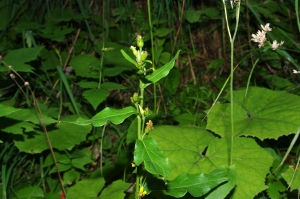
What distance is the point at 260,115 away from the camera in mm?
2109

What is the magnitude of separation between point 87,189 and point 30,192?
43cm

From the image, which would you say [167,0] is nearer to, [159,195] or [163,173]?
[159,195]

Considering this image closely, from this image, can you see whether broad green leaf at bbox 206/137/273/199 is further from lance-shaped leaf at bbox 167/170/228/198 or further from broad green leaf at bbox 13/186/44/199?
broad green leaf at bbox 13/186/44/199

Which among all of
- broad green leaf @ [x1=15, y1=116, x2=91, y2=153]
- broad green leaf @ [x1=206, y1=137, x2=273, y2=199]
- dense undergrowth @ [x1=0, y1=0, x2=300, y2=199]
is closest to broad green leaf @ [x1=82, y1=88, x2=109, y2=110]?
dense undergrowth @ [x1=0, y1=0, x2=300, y2=199]

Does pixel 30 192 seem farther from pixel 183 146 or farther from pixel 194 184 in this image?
pixel 194 184

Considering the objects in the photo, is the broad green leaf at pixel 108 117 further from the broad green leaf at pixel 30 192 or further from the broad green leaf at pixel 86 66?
the broad green leaf at pixel 86 66

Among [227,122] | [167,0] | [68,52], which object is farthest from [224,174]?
[68,52]

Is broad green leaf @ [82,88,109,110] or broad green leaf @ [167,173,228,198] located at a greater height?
broad green leaf @ [82,88,109,110]

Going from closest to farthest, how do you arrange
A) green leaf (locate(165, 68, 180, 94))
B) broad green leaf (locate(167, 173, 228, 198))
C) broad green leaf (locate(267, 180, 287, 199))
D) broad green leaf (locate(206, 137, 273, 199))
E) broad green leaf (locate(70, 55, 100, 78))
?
1. broad green leaf (locate(167, 173, 228, 198))
2. broad green leaf (locate(206, 137, 273, 199))
3. broad green leaf (locate(267, 180, 287, 199))
4. broad green leaf (locate(70, 55, 100, 78))
5. green leaf (locate(165, 68, 180, 94))

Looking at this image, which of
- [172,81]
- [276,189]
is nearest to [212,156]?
[276,189]

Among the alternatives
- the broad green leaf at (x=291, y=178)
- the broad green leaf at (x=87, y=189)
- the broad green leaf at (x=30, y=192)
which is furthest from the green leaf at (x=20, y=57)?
the broad green leaf at (x=291, y=178)

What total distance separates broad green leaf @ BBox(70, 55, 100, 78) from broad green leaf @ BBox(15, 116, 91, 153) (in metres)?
0.38

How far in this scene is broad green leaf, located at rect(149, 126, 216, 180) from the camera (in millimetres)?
1804

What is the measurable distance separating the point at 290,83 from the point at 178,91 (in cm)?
77
